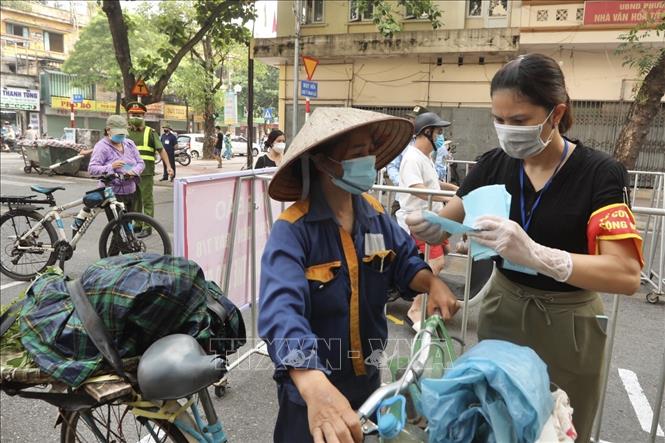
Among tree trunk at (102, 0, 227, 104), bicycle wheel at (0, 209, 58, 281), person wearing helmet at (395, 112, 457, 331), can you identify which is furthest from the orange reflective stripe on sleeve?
tree trunk at (102, 0, 227, 104)

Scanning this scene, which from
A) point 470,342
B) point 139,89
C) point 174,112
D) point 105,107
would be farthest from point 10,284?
point 174,112

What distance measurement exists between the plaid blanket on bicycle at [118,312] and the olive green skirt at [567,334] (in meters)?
1.08

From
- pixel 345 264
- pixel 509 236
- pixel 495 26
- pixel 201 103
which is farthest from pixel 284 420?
pixel 201 103

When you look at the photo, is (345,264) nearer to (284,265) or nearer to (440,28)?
(284,265)

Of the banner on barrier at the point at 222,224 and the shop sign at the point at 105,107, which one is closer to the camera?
the banner on barrier at the point at 222,224

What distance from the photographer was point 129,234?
18.6 feet

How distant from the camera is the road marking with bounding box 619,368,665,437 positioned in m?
3.09

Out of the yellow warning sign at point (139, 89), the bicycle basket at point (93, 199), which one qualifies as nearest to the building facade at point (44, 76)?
the yellow warning sign at point (139, 89)

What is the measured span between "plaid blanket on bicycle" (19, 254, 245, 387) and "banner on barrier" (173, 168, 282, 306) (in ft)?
4.55

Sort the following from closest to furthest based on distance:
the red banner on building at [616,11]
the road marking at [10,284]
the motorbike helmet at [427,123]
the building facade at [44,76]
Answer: the motorbike helmet at [427,123]
the road marking at [10,284]
the red banner on building at [616,11]
the building facade at [44,76]

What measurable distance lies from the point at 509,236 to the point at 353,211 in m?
0.50

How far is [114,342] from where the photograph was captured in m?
1.52

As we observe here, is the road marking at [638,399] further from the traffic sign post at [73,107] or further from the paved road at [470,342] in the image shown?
the traffic sign post at [73,107]

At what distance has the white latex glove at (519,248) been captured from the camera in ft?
4.53
